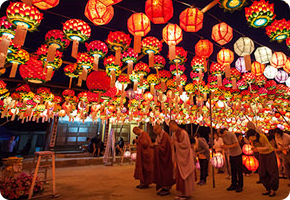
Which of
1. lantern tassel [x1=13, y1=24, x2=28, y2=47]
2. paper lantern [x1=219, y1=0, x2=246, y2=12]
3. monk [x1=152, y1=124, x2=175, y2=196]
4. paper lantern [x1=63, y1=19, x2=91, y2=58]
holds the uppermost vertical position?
paper lantern [x1=219, y1=0, x2=246, y2=12]

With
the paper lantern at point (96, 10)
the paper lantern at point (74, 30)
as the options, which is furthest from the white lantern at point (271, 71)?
the paper lantern at point (74, 30)

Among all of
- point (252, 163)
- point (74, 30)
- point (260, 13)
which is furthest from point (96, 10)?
point (252, 163)

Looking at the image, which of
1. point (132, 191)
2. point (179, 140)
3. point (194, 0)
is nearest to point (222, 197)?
point (179, 140)

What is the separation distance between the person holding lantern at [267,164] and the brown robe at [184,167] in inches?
55.1

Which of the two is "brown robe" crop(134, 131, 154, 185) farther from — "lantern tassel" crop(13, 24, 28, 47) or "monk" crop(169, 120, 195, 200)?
"lantern tassel" crop(13, 24, 28, 47)

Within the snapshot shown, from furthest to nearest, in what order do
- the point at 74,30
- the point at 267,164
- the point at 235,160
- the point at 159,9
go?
the point at 235,160
the point at 267,164
the point at 74,30
the point at 159,9

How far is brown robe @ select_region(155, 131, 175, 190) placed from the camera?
3.22 meters

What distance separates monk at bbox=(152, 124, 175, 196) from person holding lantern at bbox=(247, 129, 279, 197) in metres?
1.71

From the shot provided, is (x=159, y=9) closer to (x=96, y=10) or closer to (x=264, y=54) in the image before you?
(x=96, y=10)

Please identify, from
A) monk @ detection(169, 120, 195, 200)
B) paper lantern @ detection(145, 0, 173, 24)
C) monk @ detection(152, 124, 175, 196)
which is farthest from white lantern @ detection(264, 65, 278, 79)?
paper lantern @ detection(145, 0, 173, 24)

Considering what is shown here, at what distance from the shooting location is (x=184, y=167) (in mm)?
2891

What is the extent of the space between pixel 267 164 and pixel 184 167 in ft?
5.75

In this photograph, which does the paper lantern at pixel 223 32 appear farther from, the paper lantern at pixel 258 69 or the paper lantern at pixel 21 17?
the paper lantern at pixel 21 17

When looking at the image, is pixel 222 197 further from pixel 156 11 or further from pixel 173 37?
pixel 156 11
